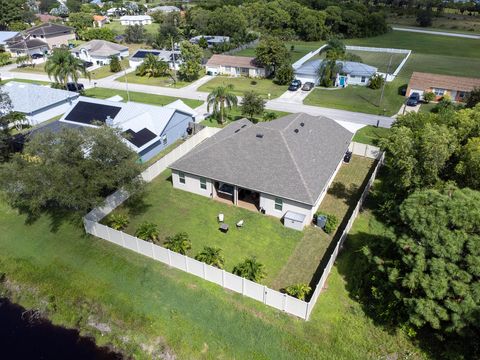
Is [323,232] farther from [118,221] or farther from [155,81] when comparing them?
[155,81]

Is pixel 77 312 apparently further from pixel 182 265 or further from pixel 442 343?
pixel 442 343

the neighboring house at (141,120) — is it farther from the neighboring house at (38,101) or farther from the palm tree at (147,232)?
the palm tree at (147,232)

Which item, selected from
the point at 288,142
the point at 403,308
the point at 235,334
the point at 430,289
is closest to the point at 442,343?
the point at 403,308

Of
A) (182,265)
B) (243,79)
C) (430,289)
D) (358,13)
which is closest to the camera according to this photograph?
(430,289)

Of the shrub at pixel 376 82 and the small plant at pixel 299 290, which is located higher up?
the small plant at pixel 299 290

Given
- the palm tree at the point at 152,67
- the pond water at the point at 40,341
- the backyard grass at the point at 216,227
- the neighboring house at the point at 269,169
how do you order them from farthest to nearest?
the palm tree at the point at 152,67 → the neighboring house at the point at 269,169 → the backyard grass at the point at 216,227 → the pond water at the point at 40,341

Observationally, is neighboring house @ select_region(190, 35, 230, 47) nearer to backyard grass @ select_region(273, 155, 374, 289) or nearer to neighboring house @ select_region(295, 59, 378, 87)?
neighboring house @ select_region(295, 59, 378, 87)

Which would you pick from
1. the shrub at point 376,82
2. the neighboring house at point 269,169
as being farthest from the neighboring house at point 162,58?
the neighboring house at point 269,169
